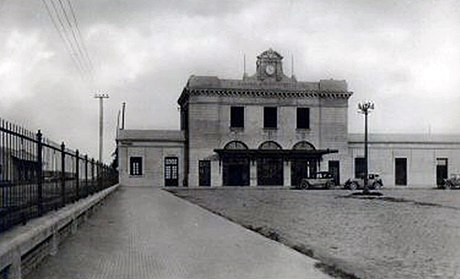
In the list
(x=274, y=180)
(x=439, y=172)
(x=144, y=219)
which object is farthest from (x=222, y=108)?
(x=144, y=219)

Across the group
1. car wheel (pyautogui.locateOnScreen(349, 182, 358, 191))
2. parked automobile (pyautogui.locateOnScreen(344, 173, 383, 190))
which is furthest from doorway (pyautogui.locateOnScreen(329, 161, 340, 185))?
car wheel (pyautogui.locateOnScreen(349, 182, 358, 191))

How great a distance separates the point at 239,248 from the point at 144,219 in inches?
270

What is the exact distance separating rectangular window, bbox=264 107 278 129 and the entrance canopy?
2.72 meters

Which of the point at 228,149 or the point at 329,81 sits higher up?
the point at 329,81

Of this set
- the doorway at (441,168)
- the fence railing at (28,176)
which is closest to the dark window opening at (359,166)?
the doorway at (441,168)

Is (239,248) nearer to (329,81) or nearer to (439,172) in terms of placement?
(329,81)

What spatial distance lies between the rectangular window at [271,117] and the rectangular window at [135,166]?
427 inches

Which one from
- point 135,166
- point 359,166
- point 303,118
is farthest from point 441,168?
point 135,166

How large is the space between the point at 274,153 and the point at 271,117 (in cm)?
337

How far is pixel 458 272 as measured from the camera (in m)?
7.87

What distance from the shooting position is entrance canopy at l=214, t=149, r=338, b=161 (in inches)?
2096

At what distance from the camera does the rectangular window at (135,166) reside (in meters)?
54.4

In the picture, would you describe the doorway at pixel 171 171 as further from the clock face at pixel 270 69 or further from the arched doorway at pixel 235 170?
the clock face at pixel 270 69

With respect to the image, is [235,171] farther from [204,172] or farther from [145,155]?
[145,155]
